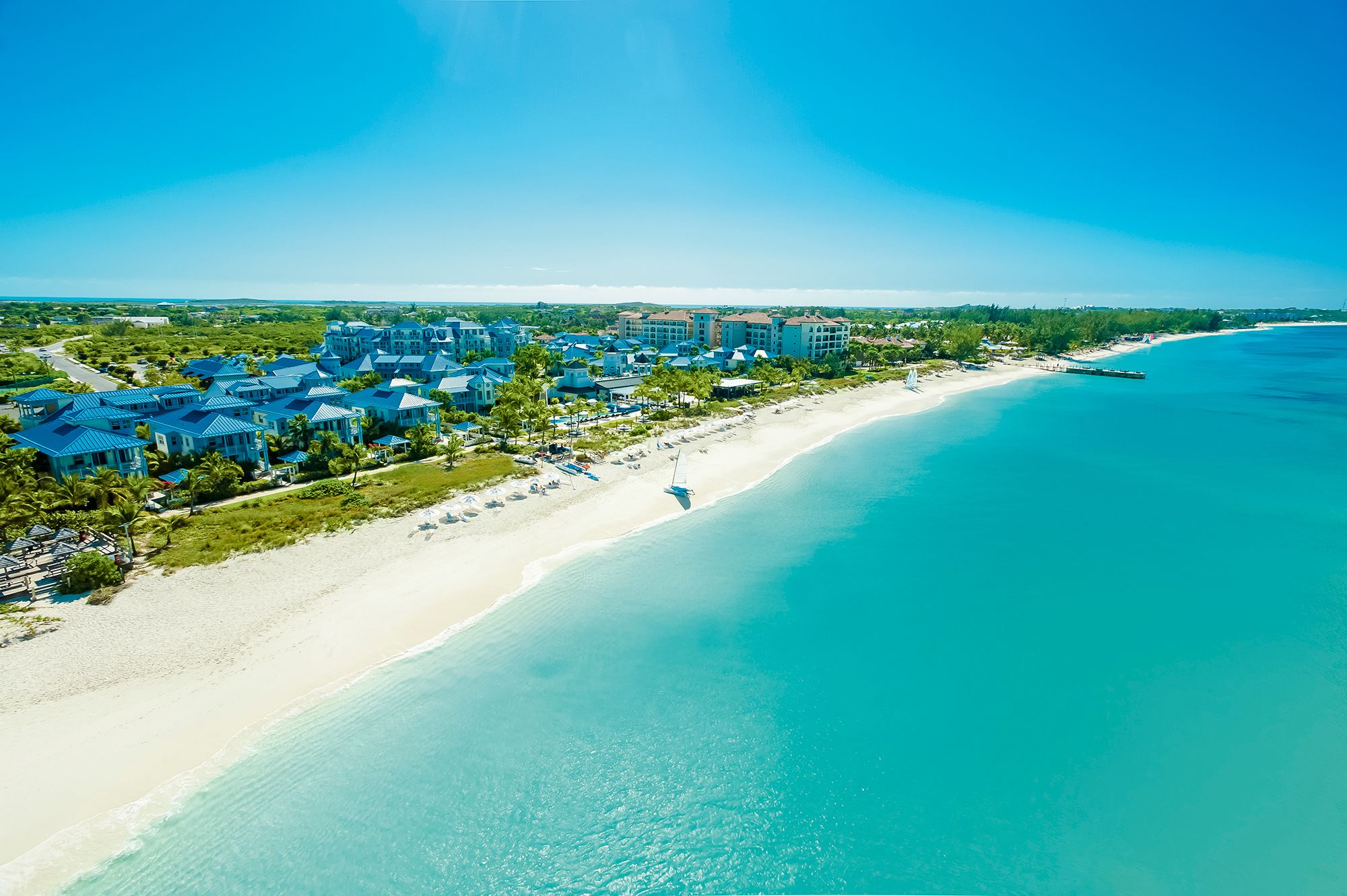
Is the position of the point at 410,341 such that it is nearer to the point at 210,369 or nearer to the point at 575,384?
the point at 210,369

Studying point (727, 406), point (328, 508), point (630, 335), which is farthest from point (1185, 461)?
point (630, 335)

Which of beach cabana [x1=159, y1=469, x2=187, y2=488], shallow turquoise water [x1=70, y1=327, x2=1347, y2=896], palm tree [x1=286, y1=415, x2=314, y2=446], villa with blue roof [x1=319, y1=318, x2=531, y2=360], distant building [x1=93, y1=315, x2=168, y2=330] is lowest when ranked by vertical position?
shallow turquoise water [x1=70, y1=327, x2=1347, y2=896]

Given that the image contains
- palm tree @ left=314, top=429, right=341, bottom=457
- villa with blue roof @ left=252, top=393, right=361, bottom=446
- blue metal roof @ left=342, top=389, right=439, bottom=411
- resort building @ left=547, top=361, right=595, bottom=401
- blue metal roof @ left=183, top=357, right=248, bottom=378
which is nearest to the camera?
palm tree @ left=314, top=429, right=341, bottom=457

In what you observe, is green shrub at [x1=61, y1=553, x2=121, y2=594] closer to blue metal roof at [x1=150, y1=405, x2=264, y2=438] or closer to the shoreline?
the shoreline

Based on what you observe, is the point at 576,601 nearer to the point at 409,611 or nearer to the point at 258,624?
the point at 409,611

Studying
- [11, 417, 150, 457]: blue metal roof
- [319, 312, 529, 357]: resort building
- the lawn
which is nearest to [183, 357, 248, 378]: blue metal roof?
[319, 312, 529, 357]: resort building

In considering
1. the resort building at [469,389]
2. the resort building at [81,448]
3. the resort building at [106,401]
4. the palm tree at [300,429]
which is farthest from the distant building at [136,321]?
the palm tree at [300,429]

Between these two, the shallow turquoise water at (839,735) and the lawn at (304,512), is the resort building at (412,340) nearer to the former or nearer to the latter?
the lawn at (304,512)
